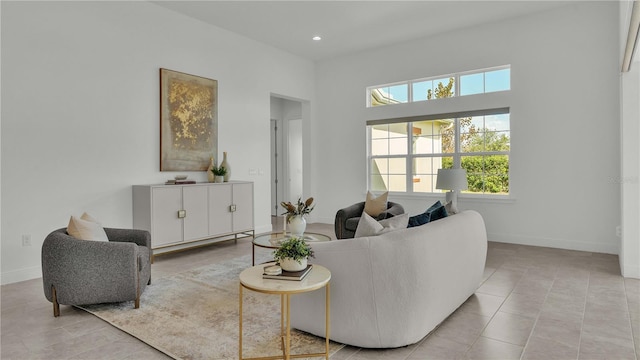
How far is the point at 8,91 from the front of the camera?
11.6 feet

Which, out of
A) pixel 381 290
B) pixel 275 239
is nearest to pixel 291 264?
pixel 381 290

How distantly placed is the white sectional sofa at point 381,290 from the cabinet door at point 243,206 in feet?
10.1

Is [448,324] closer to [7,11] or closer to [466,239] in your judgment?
[466,239]

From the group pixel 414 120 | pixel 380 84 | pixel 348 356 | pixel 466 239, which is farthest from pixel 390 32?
pixel 348 356

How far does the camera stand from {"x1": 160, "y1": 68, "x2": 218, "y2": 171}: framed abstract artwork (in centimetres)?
482

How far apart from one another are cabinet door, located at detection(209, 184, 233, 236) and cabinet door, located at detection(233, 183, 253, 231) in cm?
9

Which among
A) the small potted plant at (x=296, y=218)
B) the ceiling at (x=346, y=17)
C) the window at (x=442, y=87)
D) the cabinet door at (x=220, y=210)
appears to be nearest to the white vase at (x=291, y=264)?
the small potted plant at (x=296, y=218)

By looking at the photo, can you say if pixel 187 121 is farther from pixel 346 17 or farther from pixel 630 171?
pixel 630 171

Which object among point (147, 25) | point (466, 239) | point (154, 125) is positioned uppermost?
point (147, 25)

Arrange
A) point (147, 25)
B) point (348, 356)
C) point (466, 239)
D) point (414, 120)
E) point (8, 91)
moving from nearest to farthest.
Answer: point (348, 356) → point (466, 239) → point (8, 91) → point (147, 25) → point (414, 120)

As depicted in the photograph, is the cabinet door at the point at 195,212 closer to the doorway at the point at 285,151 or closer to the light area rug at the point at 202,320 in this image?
the light area rug at the point at 202,320

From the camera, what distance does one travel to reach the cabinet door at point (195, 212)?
459 centimetres

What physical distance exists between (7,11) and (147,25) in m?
1.42

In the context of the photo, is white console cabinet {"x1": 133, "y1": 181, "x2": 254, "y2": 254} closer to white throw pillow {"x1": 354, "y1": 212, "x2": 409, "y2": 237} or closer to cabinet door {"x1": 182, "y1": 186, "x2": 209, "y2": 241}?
cabinet door {"x1": 182, "y1": 186, "x2": 209, "y2": 241}
